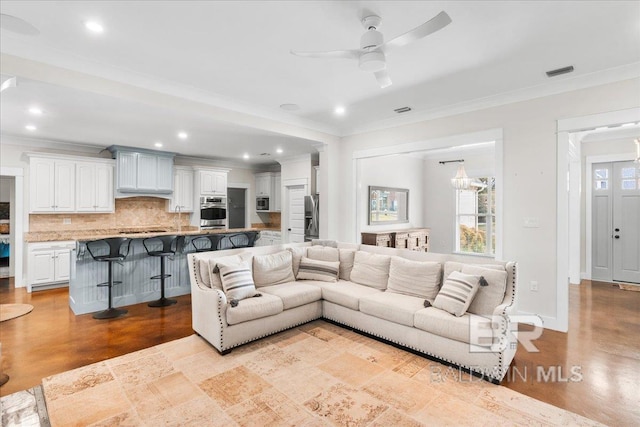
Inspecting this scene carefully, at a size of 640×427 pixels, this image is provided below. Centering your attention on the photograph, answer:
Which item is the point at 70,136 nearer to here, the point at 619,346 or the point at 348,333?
the point at 348,333

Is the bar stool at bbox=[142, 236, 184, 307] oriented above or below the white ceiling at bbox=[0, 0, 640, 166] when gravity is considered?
below

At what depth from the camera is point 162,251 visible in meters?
4.77

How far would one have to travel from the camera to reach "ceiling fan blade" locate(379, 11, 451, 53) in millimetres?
1908

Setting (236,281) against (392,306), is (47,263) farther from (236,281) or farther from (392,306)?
(392,306)

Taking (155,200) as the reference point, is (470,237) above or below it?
below

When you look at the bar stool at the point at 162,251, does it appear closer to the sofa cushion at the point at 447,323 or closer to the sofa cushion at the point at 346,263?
the sofa cushion at the point at 346,263

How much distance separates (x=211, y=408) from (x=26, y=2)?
3127 mm

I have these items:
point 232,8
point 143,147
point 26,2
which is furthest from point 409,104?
point 143,147

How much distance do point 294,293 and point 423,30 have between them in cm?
282

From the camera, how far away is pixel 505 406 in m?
2.33

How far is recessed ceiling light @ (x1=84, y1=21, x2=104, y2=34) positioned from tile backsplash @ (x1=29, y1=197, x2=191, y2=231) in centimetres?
502

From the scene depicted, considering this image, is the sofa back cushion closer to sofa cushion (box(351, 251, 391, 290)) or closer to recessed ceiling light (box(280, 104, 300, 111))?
sofa cushion (box(351, 251, 391, 290))

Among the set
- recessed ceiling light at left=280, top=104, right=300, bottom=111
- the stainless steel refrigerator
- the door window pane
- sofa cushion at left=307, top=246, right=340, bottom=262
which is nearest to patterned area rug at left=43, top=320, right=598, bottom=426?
sofa cushion at left=307, top=246, right=340, bottom=262

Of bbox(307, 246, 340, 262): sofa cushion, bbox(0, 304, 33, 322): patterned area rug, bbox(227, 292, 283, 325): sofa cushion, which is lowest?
bbox(227, 292, 283, 325): sofa cushion
